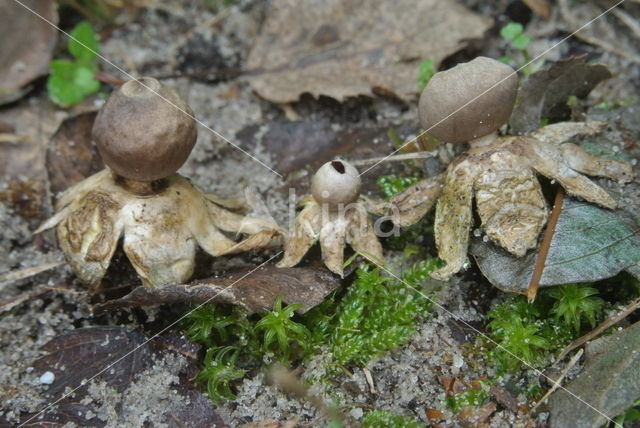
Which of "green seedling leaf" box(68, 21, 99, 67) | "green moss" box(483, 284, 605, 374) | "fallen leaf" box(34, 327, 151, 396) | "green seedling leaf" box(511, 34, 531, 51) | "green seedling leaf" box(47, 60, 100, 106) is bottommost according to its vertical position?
"fallen leaf" box(34, 327, 151, 396)

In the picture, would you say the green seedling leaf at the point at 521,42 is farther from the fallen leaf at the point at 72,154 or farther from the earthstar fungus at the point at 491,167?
the fallen leaf at the point at 72,154

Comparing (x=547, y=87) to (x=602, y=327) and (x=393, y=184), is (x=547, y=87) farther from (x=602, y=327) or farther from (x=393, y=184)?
(x=602, y=327)

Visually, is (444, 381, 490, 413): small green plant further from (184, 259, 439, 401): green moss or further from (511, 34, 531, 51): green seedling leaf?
(511, 34, 531, 51): green seedling leaf

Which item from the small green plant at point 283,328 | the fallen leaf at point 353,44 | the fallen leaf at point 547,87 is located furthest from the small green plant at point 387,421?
the fallen leaf at point 353,44

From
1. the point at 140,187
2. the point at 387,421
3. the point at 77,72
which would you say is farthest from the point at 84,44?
the point at 387,421

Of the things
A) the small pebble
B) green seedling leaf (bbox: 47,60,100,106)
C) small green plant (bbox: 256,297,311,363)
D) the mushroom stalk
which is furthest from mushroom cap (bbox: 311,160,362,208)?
green seedling leaf (bbox: 47,60,100,106)
